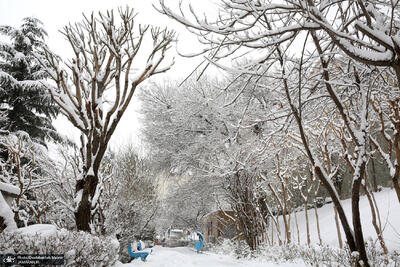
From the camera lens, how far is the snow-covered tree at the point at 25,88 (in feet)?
37.9

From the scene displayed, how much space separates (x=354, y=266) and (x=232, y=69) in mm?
2860

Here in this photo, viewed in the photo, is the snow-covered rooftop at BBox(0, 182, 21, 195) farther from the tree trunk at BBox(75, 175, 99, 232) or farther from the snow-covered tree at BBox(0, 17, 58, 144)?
the snow-covered tree at BBox(0, 17, 58, 144)

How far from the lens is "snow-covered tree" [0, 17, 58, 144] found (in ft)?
37.9

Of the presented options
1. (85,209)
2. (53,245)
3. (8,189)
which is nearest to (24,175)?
(8,189)

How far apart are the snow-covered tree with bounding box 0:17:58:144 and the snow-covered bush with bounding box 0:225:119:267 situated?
9817 millimetres

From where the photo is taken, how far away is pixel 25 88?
36.9ft

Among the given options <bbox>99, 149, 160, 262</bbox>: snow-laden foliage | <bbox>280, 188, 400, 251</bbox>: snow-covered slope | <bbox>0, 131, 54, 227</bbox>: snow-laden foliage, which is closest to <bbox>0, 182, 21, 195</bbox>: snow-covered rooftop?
<bbox>0, 131, 54, 227</bbox>: snow-laden foliage

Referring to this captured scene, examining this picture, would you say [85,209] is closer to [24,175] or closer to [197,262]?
[197,262]

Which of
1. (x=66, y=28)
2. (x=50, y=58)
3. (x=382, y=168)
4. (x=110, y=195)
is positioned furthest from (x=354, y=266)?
(x=382, y=168)

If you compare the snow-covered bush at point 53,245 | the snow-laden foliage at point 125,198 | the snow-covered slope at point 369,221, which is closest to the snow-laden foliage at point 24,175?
the snow-laden foliage at point 125,198

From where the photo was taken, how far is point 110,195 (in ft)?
32.0

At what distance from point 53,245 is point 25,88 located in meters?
10.8

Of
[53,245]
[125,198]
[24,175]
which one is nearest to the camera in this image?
[53,245]

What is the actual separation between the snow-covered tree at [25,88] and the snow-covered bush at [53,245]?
982 centimetres
